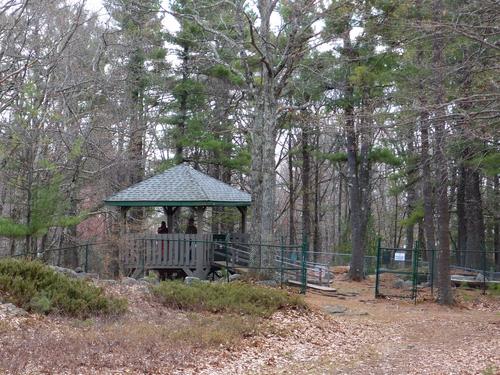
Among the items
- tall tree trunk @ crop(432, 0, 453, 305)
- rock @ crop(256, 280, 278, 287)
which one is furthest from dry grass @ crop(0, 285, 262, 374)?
tall tree trunk @ crop(432, 0, 453, 305)

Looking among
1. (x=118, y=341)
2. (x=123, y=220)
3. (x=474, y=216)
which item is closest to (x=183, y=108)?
(x=123, y=220)

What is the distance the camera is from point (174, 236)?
17797 mm

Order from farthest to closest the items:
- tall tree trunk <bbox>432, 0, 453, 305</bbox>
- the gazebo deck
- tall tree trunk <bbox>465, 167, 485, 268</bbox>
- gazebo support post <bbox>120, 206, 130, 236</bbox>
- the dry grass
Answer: tall tree trunk <bbox>465, 167, 485, 268</bbox> → gazebo support post <bbox>120, 206, 130, 236</bbox> → the gazebo deck → tall tree trunk <bbox>432, 0, 453, 305</bbox> → the dry grass

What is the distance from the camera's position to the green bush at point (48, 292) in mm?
9766

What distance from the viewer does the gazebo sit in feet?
58.1

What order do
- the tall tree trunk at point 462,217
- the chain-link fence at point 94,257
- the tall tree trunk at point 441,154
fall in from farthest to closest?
the tall tree trunk at point 462,217 < the chain-link fence at point 94,257 < the tall tree trunk at point 441,154

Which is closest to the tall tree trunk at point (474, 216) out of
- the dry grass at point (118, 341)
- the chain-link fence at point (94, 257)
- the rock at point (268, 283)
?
the rock at point (268, 283)

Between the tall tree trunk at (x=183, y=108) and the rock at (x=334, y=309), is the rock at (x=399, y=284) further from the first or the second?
the tall tree trunk at (x=183, y=108)

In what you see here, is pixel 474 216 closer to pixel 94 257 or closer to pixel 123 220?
pixel 123 220

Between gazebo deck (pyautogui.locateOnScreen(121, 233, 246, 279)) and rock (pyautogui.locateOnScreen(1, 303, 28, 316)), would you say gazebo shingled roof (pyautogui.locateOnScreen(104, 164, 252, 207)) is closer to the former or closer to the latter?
gazebo deck (pyautogui.locateOnScreen(121, 233, 246, 279))

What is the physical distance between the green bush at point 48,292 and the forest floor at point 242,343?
0.38 m

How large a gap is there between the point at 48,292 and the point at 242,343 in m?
3.52

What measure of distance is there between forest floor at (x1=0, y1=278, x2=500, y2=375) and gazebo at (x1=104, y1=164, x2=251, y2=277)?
521cm

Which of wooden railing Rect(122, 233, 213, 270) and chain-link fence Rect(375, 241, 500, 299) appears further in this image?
wooden railing Rect(122, 233, 213, 270)
